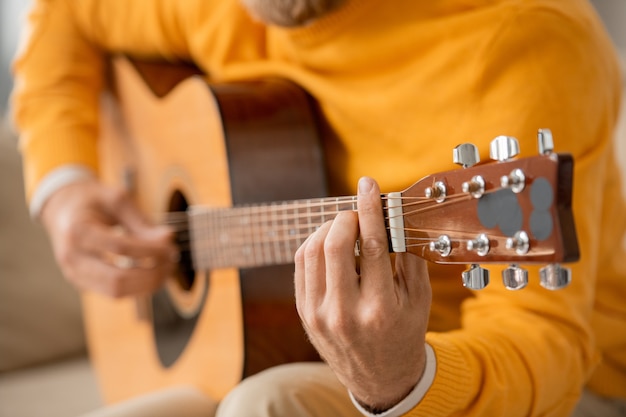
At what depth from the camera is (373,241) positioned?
524 mm

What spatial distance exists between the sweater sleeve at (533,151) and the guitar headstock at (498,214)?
0.15m

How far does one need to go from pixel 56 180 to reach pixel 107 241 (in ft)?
0.53

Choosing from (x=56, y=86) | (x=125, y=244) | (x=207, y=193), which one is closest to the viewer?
(x=207, y=193)

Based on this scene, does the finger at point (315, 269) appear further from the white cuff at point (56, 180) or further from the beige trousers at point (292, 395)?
the white cuff at point (56, 180)

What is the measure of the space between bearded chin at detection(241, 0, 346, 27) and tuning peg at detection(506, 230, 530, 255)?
453 mm

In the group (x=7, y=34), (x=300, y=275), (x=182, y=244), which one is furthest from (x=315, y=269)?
(x=7, y=34)

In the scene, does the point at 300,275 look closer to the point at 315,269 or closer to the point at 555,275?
the point at 315,269

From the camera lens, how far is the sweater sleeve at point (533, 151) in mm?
657

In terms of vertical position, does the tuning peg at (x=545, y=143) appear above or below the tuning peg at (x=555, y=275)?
above

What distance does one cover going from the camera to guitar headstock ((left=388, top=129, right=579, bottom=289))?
1.39ft

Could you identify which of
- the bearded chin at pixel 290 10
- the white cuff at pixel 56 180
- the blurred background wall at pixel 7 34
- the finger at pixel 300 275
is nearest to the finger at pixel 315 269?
the finger at pixel 300 275

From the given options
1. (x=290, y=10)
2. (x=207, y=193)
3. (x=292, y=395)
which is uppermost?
(x=290, y=10)

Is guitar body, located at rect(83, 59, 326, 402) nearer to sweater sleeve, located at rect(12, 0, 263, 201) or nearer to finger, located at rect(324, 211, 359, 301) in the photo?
sweater sleeve, located at rect(12, 0, 263, 201)

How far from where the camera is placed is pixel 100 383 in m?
1.23
